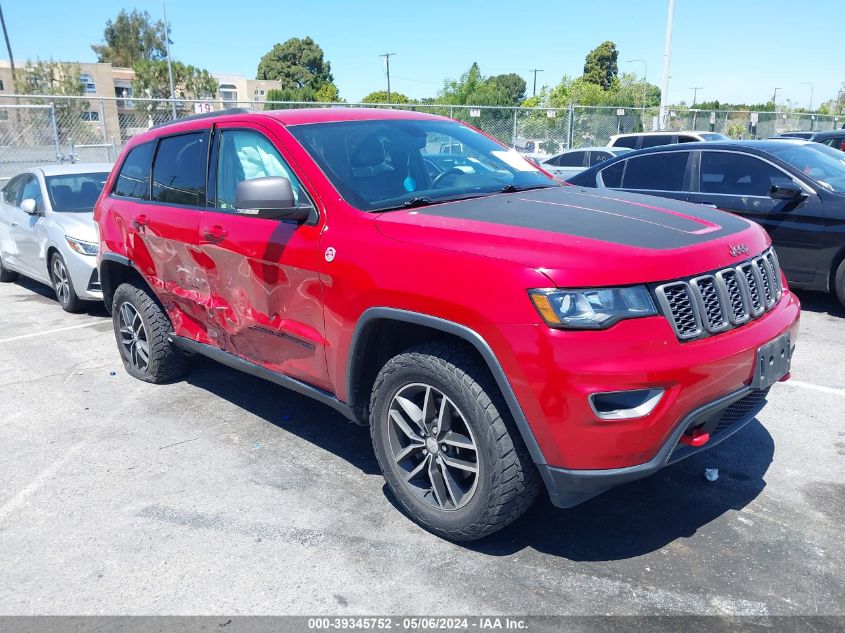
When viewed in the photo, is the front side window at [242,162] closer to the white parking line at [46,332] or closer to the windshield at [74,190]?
the white parking line at [46,332]

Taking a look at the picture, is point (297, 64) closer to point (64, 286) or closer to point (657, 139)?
point (657, 139)

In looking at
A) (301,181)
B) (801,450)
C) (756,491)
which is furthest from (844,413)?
(301,181)

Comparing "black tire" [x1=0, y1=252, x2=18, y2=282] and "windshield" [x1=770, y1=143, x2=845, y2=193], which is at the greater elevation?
"windshield" [x1=770, y1=143, x2=845, y2=193]

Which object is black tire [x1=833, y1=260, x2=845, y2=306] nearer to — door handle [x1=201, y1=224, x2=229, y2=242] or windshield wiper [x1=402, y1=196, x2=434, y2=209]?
windshield wiper [x1=402, y1=196, x2=434, y2=209]

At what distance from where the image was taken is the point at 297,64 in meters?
101

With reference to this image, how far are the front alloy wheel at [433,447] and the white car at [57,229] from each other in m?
5.41

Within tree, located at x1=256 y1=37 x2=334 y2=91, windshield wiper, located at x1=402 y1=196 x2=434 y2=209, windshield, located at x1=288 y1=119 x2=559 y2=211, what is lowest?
windshield wiper, located at x1=402 y1=196 x2=434 y2=209

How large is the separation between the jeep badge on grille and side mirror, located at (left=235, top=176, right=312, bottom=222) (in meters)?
2.01

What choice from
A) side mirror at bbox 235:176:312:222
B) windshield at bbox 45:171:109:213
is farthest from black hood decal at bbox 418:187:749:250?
windshield at bbox 45:171:109:213

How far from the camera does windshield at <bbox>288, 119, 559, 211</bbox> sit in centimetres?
354

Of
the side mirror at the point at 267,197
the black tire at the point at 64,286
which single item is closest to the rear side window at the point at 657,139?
the black tire at the point at 64,286

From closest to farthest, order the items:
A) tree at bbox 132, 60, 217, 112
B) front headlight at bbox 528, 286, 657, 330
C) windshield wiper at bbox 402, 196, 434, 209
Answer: front headlight at bbox 528, 286, 657, 330
windshield wiper at bbox 402, 196, 434, 209
tree at bbox 132, 60, 217, 112

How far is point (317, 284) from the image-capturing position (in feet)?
11.1

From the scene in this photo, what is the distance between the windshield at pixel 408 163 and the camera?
354 cm
